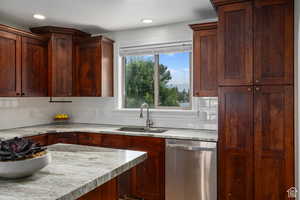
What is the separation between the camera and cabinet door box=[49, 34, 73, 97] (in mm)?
3723

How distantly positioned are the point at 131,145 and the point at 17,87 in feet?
5.68

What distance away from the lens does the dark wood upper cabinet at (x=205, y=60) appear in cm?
299

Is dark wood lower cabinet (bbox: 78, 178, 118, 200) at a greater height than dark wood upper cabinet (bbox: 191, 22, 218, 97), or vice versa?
dark wood upper cabinet (bbox: 191, 22, 218, 97)

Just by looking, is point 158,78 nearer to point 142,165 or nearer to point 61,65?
point 142,165

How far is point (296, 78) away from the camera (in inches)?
92.0

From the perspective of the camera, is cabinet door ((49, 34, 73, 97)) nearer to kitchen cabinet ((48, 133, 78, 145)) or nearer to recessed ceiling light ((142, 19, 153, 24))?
kitchen cabinet ((48, 133, 78, 145))

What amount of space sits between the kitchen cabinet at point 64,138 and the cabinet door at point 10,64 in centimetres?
74

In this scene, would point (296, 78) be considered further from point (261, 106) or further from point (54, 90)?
point (54, 90)

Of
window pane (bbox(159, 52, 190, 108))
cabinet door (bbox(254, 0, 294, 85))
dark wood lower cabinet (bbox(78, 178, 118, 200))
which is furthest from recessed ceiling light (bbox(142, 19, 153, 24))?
dark wood lower cabinet (bbox(78, 178, 118, 200))

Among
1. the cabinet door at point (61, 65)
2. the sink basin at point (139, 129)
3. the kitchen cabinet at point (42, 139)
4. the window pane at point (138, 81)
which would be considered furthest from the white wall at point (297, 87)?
the cabinet door at point (61, 65)

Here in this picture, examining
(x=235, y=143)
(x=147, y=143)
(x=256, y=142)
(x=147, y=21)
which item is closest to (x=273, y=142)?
(x=256, y=142)

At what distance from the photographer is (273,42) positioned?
96.2 inches

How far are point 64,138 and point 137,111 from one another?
3.73ft

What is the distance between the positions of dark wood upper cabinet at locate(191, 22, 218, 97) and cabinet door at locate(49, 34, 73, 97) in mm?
1996
